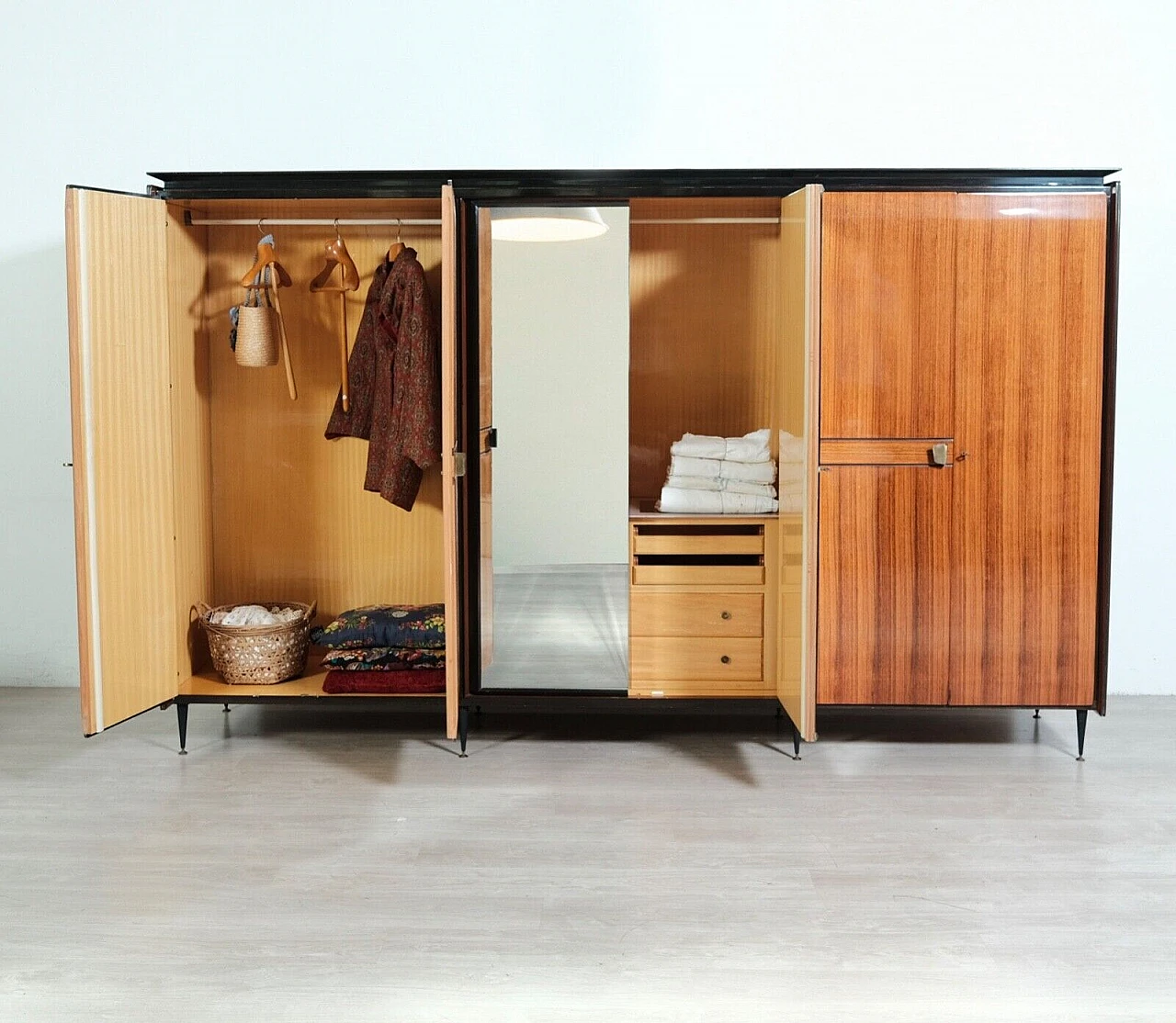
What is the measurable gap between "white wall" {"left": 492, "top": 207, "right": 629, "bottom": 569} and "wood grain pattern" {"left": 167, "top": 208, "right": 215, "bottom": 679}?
1.08 meters

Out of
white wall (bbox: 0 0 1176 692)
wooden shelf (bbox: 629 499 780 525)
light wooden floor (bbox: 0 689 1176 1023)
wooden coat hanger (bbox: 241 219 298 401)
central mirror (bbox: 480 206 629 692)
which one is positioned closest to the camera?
light wooden floor (bbox: 0 689 1176 1023)

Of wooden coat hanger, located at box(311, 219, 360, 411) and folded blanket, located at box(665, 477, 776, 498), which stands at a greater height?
wooden coat hanger, located at box(311, 219, 360, 411)

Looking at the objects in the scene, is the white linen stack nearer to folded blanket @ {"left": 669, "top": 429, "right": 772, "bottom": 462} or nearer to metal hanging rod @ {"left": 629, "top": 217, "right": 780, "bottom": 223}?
folded blanket @ {"left": 669, "top": 429, "right": 772, "bottom": 462}

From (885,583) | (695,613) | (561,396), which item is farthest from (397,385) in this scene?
(885,583)

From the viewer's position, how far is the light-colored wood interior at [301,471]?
168 inches

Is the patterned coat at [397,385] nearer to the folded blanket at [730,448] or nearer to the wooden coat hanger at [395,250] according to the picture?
the wooden coat hanger at [395,250]

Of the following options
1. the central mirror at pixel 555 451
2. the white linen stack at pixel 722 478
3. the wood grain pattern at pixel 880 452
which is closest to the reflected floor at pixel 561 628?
the central mirror at pixel 555 451

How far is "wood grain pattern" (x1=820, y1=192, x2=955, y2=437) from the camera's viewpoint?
366 centimetres

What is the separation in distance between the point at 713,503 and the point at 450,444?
934 mm

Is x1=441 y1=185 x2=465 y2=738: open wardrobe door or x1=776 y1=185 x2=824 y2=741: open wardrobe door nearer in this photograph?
x1=776 y1=185 x2=824 y2=741: open wardrobe door

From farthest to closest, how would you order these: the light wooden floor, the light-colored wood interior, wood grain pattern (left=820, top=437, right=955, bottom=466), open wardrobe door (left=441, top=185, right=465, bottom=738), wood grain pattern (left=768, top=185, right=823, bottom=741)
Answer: the light-colored wood interior, wood grain pattern (left=820, top=437, right=955, bottom=466), open wardrobe door (left=441, top=185, right=465, bottom=738), wood grain pattern (left=768, top=185, right=823, bottom=741), the light wooden floor

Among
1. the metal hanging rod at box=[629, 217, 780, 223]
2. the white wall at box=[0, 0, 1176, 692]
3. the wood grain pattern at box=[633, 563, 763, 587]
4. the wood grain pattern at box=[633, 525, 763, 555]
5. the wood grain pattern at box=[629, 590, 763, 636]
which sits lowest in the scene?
the wood grain pattern at box=[629, 590, 763, 636]

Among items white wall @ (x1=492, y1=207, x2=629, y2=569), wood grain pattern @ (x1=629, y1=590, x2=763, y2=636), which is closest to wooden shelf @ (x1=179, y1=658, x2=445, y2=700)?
white wall @ (x1=492, y1=207, x2=629, y2=569)

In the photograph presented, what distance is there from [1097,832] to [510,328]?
2262 millimetres
